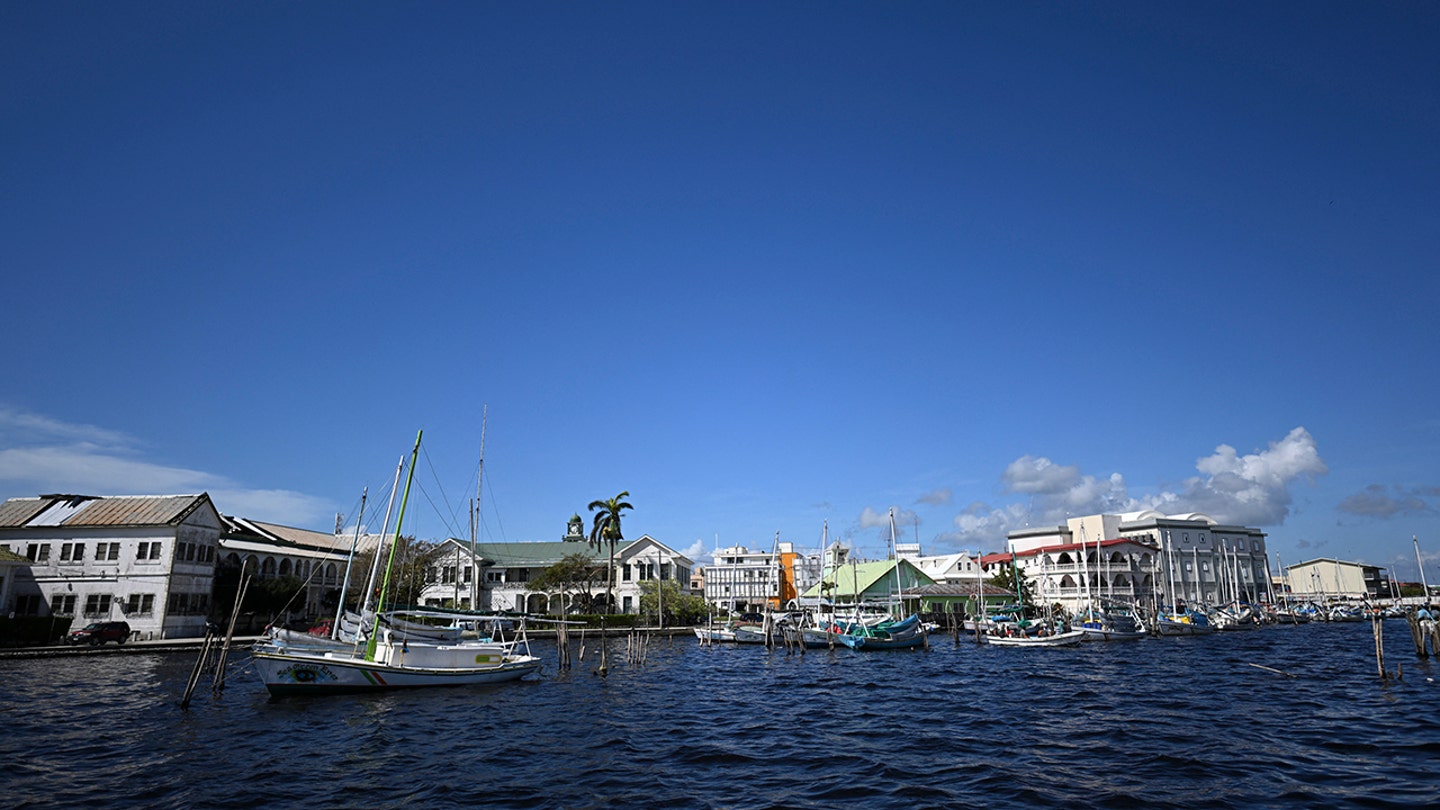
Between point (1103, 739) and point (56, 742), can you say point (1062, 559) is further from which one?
point (56, 742)

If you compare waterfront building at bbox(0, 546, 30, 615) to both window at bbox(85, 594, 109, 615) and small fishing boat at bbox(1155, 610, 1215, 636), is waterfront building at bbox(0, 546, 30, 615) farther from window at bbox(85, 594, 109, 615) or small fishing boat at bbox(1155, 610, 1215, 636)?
small fishing boat at bbox(1155, 610, 1215, 636)

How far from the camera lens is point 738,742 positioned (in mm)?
27328

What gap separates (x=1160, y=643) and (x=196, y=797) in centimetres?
7938

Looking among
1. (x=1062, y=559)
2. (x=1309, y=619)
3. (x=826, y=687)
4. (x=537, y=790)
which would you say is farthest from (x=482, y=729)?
(x=1309, y=619)

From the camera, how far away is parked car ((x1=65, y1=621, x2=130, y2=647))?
56531 millimetres

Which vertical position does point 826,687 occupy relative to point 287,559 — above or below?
below

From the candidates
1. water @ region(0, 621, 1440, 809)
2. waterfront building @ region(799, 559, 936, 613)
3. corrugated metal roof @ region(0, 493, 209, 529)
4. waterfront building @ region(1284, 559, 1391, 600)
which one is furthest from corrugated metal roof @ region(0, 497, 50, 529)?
waterfront building @ region(1284, 559, 1391, 600)

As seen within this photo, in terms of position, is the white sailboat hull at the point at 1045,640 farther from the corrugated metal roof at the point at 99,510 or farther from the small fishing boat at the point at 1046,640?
Answer: the corrugated metal roof at the point at 99,510

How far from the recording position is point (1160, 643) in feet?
247

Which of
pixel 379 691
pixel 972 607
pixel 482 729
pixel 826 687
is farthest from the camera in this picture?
pixel 972 607

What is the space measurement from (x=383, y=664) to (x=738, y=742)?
19501 mm

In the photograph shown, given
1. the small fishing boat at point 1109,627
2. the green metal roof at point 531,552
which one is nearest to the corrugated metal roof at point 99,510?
the green metal roof at point 531,552

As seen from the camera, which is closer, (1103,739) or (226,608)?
(1103,739)

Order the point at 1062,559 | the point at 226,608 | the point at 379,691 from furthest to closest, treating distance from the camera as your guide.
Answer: the point at 1062,559 → the point at 226,608 → the point at 379,691
